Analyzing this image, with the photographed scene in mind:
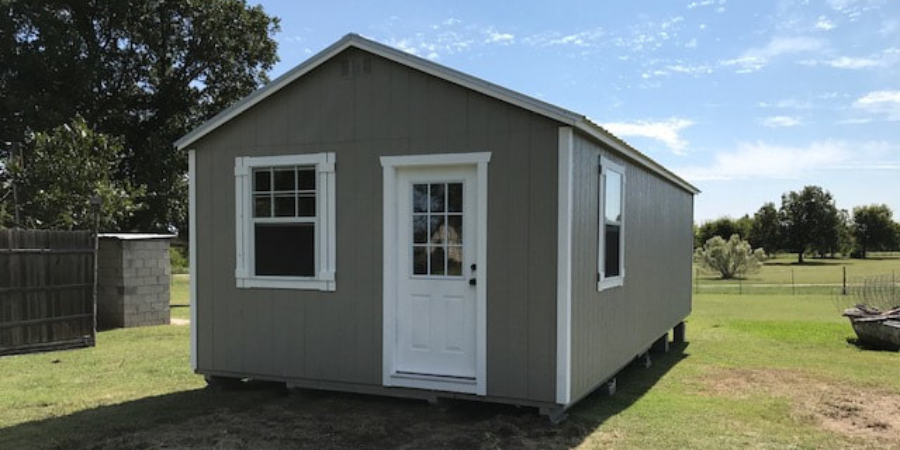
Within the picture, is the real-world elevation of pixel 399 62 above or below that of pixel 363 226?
above

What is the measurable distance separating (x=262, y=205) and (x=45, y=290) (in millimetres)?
4927

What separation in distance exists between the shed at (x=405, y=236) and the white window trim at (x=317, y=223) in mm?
14

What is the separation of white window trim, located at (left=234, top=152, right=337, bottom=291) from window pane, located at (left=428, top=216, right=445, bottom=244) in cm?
92

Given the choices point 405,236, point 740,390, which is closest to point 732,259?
point 740,390

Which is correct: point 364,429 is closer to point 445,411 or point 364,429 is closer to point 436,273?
point 445,411

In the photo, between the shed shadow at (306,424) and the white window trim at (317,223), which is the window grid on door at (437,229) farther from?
the shed shadow at (306,424)

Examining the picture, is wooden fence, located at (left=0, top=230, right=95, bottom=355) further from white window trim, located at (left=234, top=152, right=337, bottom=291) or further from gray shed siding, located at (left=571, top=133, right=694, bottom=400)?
gray shed siding, located at (left=571, top=133, right=694, bottom=400)

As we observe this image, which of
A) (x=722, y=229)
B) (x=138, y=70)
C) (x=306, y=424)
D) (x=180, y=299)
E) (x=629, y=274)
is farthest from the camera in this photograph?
(x=722, y=229)

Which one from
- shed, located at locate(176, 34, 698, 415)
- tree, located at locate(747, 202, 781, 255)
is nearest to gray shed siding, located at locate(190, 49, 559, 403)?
shed, located at locate(176, 34, 698, 415)

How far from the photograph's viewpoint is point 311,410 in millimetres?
5734

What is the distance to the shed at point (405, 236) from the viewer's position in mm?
5227

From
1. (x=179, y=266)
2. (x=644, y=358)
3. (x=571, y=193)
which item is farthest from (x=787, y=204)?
(x=571, y=193)

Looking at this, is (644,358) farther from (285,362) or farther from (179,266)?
(179,266)

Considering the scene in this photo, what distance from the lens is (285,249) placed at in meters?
6.09
